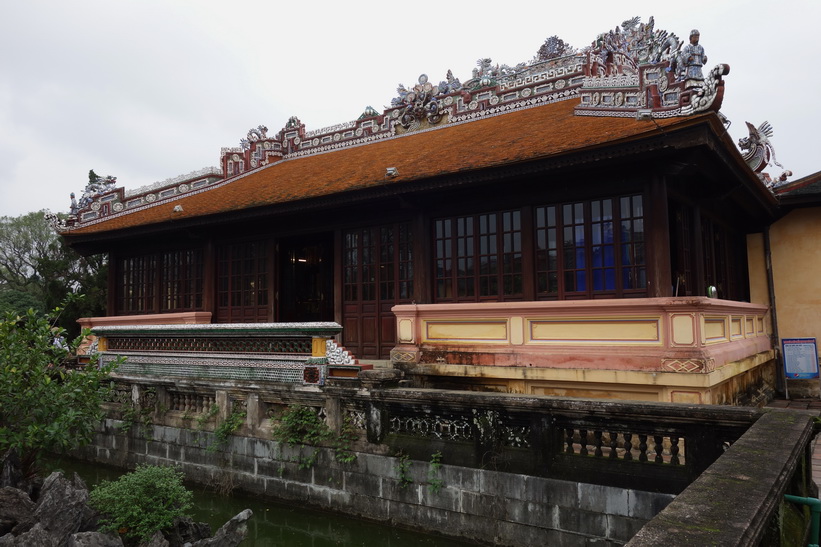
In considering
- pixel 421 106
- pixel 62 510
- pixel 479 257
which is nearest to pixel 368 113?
pixel 421 106

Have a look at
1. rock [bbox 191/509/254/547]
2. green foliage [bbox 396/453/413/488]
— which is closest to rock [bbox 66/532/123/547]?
rock [bbox 191/509/254/547]

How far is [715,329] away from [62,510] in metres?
8.25

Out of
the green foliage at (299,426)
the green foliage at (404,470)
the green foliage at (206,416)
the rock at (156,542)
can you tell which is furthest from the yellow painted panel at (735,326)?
the rock at (156,542)

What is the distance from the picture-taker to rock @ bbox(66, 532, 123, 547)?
5.51 meters

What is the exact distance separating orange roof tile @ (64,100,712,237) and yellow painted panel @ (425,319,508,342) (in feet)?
7.85

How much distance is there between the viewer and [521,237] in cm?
990

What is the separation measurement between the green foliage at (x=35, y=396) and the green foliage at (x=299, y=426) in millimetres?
2370

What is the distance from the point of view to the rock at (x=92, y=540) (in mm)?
5510

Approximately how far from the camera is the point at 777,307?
44.7 ft

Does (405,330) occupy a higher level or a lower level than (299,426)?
higher

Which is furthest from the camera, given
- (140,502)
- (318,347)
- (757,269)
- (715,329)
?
(757,269)

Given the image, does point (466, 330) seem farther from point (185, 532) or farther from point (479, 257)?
point (185, 532)

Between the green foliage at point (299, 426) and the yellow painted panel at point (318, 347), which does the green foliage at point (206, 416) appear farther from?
the yellow painted panel at point (318, 347)

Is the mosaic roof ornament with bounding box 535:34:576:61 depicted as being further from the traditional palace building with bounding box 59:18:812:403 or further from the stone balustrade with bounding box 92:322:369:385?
the stone balustrade with bounding box 92:322:369:385
